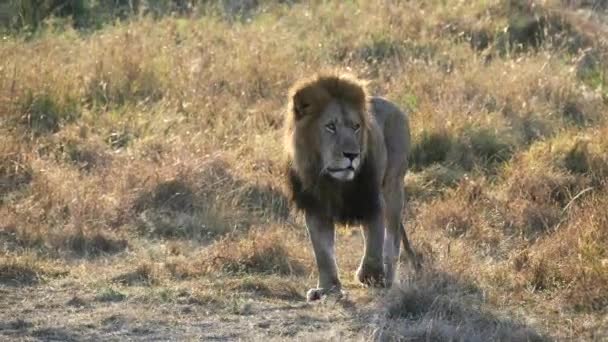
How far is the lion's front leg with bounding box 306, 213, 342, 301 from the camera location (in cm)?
632

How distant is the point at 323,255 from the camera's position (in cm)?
641

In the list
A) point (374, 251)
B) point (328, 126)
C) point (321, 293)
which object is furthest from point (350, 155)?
point (321, 293)

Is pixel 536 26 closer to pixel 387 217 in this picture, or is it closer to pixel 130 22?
pixel 130 22

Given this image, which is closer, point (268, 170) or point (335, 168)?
point (335, 168)

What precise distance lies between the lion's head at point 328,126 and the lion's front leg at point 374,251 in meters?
0.34

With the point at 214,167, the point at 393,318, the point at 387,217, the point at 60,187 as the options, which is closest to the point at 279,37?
the point at 214,167

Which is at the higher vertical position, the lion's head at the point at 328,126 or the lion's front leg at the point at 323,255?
the lion's head at the point at 328,126

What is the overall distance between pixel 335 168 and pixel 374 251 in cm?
57

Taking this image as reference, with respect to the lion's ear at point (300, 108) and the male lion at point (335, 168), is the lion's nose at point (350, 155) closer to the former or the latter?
the male lion at point (335, 168)

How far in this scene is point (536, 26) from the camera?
12828 mm

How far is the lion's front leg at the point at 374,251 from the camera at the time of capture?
6430 millimetres

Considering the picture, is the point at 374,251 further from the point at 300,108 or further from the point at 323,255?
the point at 300,108

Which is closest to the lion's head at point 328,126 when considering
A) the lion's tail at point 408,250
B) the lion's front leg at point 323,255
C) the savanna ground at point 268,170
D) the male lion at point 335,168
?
the male lion at point 335,168

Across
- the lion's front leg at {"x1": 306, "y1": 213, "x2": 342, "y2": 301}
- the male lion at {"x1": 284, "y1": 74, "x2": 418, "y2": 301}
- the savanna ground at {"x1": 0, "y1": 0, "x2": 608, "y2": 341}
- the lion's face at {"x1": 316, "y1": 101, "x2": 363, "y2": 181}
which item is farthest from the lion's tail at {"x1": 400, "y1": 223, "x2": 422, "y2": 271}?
the lion's face at {"x1": 316, "y1": 101, "x2": 363, "y2": 181}
